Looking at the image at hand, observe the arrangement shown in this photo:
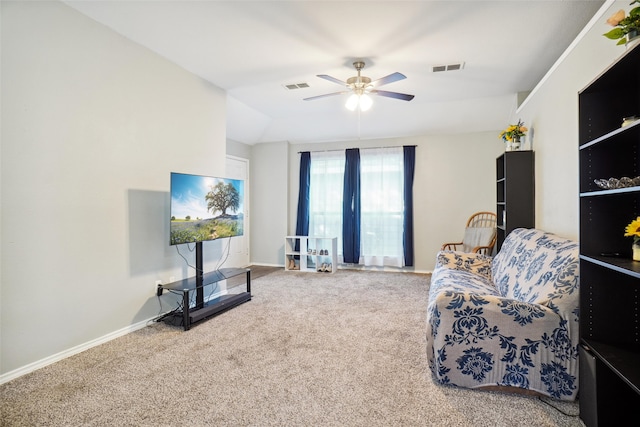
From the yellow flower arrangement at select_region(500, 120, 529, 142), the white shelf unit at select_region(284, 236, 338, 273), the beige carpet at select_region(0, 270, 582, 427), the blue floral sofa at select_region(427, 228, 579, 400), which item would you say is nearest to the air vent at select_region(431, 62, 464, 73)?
the yellow flower arrangement at select_region(500, 120, 529, 142)

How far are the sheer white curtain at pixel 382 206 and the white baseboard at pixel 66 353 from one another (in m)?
3.70

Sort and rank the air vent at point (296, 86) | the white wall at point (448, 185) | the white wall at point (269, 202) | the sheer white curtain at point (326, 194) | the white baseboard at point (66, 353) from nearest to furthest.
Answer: the white baseboard at point (66, 353) < the air vent at point (296, 86) < the white wall at point (448, 185) < the sheer white curtain at point (326, 194) < the white wall at point (269, 202)

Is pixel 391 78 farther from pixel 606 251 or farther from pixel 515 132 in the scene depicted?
pixel 606 251

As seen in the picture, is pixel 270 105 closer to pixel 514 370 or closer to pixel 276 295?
pixel 276 295

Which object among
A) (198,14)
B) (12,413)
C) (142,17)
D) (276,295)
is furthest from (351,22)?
(12,413)

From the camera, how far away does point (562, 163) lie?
2637 millimetres

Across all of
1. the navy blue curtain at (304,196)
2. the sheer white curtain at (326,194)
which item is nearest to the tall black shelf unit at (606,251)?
the sheer white curtain at (326,194)

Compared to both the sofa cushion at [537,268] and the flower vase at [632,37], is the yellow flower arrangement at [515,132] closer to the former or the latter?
the sofa cushion at [537,268]

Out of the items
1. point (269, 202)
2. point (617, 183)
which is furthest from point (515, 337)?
point (269, 202)

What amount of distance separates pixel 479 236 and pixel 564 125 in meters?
2.14

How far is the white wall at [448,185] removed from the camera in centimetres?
509

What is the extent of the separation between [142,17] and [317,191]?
12.8ft

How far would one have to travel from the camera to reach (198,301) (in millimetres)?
3166

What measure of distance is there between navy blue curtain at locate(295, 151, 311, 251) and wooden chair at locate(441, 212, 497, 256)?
248 centimetres
